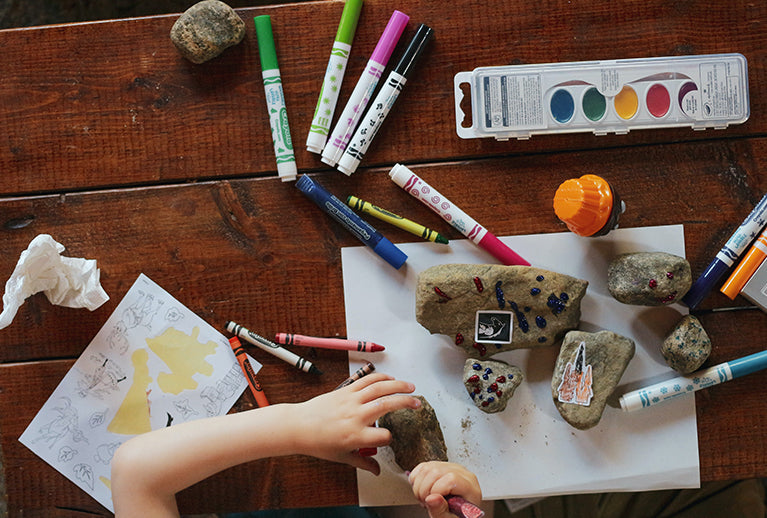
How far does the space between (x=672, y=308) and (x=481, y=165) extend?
13.2 inches

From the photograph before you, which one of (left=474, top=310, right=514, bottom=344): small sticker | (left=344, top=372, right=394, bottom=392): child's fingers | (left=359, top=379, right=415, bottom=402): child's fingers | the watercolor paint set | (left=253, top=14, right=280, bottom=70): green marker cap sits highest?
(left=253, top=14, right=280, bottom=70): green marker cap

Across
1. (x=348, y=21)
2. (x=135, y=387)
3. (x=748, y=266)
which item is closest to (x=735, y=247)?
(x=748, y=266)

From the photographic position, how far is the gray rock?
84 centimetres

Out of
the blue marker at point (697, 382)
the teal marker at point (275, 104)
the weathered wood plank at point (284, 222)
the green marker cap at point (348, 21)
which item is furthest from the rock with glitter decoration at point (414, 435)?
the green marker cap at point (348, 21)

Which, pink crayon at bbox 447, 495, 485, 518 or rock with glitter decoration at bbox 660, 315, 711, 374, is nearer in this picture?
pink crayon at bbox 447, 495, 485, 518

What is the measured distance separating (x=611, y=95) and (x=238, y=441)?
681mm

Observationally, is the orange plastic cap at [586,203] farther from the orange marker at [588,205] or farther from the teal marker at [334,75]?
the teal marker at [334,75]

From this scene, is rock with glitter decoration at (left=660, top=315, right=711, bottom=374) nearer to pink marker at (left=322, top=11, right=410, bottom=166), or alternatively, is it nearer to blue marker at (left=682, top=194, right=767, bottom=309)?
A: blue marker at (left=682, top=194, right=767, bottom=309)

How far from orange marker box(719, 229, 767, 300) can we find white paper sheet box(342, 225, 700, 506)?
7cm

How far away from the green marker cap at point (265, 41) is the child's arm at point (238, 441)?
462 mm

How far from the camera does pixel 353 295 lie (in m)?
0.88

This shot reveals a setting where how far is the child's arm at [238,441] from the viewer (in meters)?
0.79

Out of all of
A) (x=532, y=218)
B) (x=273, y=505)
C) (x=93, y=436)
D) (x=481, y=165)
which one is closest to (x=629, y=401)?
(x=532, y=218)

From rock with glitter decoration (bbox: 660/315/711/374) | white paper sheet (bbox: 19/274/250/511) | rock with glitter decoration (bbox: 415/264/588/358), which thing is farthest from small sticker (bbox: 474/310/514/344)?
white paper sheet (bbox: 19/274/250/511)
